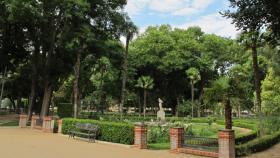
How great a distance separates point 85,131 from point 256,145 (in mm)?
10076

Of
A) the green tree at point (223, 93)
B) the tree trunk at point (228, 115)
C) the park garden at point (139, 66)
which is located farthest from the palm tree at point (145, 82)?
the tree trunk at point (228, 115)

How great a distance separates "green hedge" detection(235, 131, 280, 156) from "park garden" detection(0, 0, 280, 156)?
0.06 meters

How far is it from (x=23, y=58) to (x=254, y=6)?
31134 mm

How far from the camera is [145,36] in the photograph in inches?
2138

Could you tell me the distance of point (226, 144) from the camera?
13.2 m

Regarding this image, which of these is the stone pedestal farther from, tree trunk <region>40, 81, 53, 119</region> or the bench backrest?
tree trunk <region>40, 81, 53, 119</region>

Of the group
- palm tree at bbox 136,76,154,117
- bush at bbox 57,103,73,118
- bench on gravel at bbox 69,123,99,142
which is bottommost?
bench on gravel at bbox 69,123,99,142

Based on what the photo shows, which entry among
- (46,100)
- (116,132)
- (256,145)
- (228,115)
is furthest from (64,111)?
(256,145)

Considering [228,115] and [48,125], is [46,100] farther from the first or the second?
[228,115]

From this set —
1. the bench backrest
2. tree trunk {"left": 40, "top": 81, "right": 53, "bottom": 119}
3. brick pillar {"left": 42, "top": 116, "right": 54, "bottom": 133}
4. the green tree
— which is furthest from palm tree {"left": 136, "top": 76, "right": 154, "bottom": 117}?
the green tree

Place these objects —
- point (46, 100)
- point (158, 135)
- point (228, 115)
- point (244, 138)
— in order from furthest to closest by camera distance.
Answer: point (46, 100)
point (158, 135)
point (244, 138)
point (228, 115)

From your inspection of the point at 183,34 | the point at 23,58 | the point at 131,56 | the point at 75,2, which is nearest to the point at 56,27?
the point at 75,2

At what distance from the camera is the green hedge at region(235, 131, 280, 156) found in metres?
14.7

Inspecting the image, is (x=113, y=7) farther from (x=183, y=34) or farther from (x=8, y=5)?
(x=183, y=34)
